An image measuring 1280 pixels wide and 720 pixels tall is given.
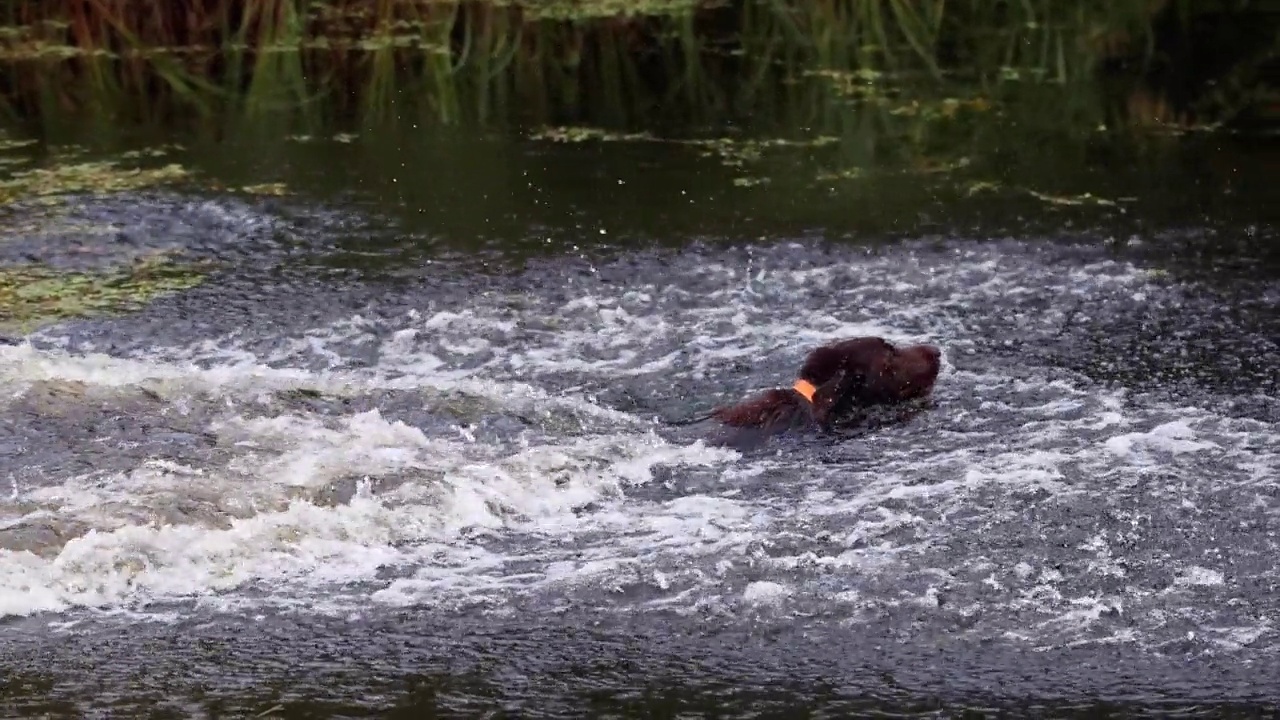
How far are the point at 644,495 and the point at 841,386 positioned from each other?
958 mm

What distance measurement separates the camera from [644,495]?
520cm

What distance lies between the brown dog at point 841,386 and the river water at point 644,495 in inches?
4.8

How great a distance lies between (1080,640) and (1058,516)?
0.73 metres


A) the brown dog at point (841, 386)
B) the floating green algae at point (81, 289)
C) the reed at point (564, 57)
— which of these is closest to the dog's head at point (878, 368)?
the brown dog at point (841, 386)

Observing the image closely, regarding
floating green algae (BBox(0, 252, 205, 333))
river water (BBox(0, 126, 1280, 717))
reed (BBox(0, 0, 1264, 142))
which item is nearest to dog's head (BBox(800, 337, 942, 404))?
river water (BBox(0, 126, 1280, 717))

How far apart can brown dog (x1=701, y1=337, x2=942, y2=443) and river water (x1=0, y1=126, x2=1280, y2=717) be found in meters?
0.12

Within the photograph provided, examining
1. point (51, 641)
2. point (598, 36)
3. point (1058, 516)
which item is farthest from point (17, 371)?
point (598, 36)

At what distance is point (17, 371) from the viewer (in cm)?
618

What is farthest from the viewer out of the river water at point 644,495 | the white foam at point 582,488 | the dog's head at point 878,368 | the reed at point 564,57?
the reed at point 564,57

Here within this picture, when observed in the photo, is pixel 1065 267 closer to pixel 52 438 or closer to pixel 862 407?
pixel 862 407

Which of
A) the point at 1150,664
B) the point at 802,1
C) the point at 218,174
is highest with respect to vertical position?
the point at 802,1

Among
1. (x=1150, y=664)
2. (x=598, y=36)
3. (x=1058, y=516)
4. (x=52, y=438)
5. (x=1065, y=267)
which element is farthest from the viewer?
(x=598, y=36)

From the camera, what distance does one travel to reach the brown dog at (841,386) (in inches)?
222

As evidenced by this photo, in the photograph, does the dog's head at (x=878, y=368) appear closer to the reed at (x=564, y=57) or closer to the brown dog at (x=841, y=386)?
the brown dog at (x=841, y=386)
